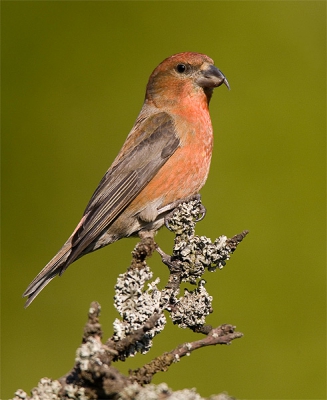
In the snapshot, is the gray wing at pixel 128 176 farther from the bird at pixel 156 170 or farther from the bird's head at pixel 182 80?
the bird's head at pixel 182 80

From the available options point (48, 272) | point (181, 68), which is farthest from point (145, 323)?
point (181, 68)

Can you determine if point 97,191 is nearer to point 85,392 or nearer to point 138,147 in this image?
point 138,147

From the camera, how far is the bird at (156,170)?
4391 millimetres

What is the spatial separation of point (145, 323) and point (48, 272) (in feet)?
5.44

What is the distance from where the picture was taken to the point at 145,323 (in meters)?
2.73

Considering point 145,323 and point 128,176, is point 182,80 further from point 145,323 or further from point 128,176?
point 145,323

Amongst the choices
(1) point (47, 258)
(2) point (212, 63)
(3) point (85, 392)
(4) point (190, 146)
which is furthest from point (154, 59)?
(3) point (85, 392)

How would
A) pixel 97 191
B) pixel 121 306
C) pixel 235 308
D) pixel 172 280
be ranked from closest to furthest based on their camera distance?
pixel 121 306
pixel 172 280
pixel 235 308
pixel 97 191

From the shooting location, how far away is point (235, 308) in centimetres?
427

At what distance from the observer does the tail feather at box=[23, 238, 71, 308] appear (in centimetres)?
415

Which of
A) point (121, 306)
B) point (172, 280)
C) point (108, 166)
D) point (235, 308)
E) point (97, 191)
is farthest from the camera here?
point (108, 166)

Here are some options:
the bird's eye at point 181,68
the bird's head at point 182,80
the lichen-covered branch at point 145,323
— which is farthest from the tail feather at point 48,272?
the bird's eye at point 181,68

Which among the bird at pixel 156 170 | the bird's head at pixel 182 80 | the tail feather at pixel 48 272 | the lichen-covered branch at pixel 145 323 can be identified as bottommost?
the lichen-covered branch at pixel 145 323

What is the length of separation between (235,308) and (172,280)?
3.05 ft
